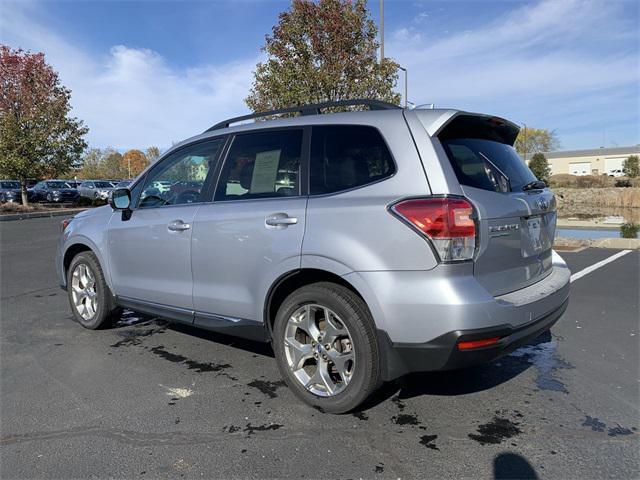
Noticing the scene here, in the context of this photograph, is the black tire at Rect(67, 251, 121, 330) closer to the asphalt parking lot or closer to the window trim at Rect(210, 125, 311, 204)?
the asphalt parking lot

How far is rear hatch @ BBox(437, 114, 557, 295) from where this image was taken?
2932mm

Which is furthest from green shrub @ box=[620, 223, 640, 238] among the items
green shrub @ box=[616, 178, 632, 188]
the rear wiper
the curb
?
green shrub @ box=[616, 178, 632, 188]

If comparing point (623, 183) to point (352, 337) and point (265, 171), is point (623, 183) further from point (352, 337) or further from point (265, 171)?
point (352, 337)

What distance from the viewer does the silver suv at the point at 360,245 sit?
281 cm

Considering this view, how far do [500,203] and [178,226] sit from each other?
2504 millimetres

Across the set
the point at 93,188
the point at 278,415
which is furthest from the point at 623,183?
the point at 278,415

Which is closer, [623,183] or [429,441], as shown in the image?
[429,441]

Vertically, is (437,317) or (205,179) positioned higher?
(205,179)

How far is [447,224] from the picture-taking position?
2770 millimetres

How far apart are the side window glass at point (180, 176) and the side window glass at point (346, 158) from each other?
1095 mm

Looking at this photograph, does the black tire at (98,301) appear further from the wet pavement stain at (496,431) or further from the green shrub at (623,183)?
the green shrub at (623,183)

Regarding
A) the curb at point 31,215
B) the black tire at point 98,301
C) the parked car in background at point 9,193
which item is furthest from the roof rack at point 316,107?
the parked car in background at point 9,193

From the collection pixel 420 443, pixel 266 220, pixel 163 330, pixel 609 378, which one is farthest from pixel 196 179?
pixel 609 378

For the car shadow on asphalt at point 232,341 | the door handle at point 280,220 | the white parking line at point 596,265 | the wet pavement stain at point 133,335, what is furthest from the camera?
the white parking line at point 596,265
